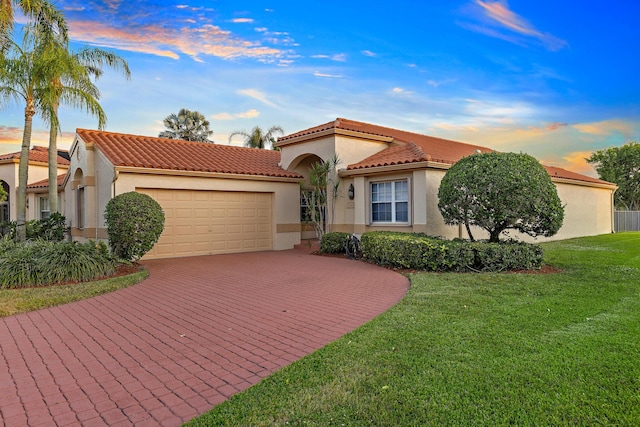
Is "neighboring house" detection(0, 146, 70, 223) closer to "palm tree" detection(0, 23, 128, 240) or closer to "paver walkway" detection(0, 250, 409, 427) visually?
"palm tree" detection(0, 23, 128, 240)

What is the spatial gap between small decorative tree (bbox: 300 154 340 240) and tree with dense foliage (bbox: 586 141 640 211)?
110ft

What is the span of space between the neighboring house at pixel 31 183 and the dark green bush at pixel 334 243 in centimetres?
1684

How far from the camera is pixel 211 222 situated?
587 inches

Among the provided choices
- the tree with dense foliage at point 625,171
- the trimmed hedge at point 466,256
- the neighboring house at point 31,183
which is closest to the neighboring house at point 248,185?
the trimmed hedge at point 466,256

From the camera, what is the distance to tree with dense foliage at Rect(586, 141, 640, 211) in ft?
118

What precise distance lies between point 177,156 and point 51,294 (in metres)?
8.06

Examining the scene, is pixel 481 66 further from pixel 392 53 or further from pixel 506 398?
pixel 506 398

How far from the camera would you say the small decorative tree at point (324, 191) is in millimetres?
14711

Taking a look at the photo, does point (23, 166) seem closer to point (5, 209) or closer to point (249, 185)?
point (249, 185)

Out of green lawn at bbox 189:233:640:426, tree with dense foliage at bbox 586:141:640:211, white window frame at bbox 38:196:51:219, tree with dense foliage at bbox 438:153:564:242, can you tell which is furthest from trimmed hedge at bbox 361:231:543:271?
tree with dense foliage at bbox 586:141:640:211

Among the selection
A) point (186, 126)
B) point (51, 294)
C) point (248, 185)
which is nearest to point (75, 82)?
point (248, 185)

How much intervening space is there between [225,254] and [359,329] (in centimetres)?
1035

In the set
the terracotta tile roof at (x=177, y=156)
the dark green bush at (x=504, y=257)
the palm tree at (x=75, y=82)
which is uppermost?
the palm tree at (x=75, y=82)

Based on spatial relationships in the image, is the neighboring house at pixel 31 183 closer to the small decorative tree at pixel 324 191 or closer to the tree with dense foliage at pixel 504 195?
the small decorative tree at pixel 324 191
